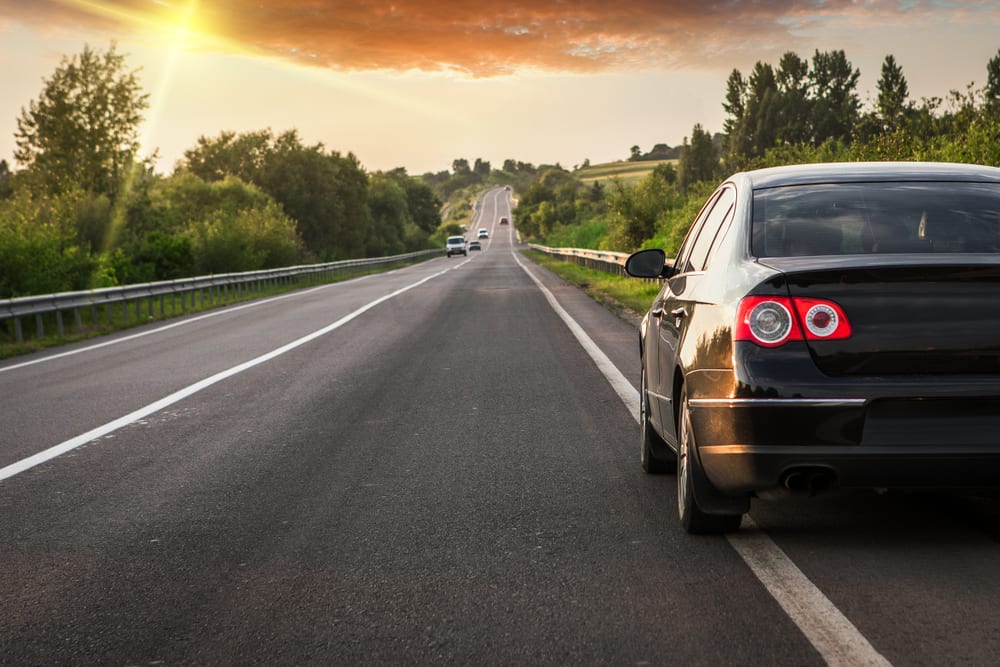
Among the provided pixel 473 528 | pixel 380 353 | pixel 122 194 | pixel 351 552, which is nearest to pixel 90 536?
pixel 351 552

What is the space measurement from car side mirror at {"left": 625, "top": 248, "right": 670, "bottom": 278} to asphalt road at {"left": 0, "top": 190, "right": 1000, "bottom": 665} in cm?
118

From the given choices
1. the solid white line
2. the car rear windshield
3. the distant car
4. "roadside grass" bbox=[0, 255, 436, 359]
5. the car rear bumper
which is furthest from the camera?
the distant car

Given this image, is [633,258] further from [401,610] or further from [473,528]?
[401,610]

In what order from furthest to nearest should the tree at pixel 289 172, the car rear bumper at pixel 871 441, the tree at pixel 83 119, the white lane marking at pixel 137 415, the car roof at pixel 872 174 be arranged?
the tree at pixel 289 172 < the tree at pixel 83 119 < the white lane marking at pixel 137 415 < the car roof at pixel 872 174 < the car rear bumper at pixel 871 441

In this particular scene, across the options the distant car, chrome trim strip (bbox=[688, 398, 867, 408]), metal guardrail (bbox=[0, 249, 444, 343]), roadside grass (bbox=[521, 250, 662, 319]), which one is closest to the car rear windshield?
chrome trim strip (bbox=[688, 398, 867, 408])

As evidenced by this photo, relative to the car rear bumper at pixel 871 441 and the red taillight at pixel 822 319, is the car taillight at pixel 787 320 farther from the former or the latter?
the car rear bumper at pixel 871 441

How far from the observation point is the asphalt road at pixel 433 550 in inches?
141

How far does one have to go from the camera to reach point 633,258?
6195 millimetres

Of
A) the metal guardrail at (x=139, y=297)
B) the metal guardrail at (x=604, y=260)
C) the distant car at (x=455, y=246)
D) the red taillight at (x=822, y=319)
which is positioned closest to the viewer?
the red taillight at (x=822, y=319)

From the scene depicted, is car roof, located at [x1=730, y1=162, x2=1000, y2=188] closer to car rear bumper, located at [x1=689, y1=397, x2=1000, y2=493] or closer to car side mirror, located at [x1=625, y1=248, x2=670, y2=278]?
car side mirror, located at [x1=625, y1=248, x2=670, y2=278]

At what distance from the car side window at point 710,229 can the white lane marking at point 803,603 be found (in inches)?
53.1

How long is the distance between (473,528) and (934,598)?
209 cm

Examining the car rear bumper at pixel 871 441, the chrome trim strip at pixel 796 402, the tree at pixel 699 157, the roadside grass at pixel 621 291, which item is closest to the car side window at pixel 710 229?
the chrome trim strip at pixel 796 402

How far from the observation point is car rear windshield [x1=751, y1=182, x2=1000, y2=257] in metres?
4.62
